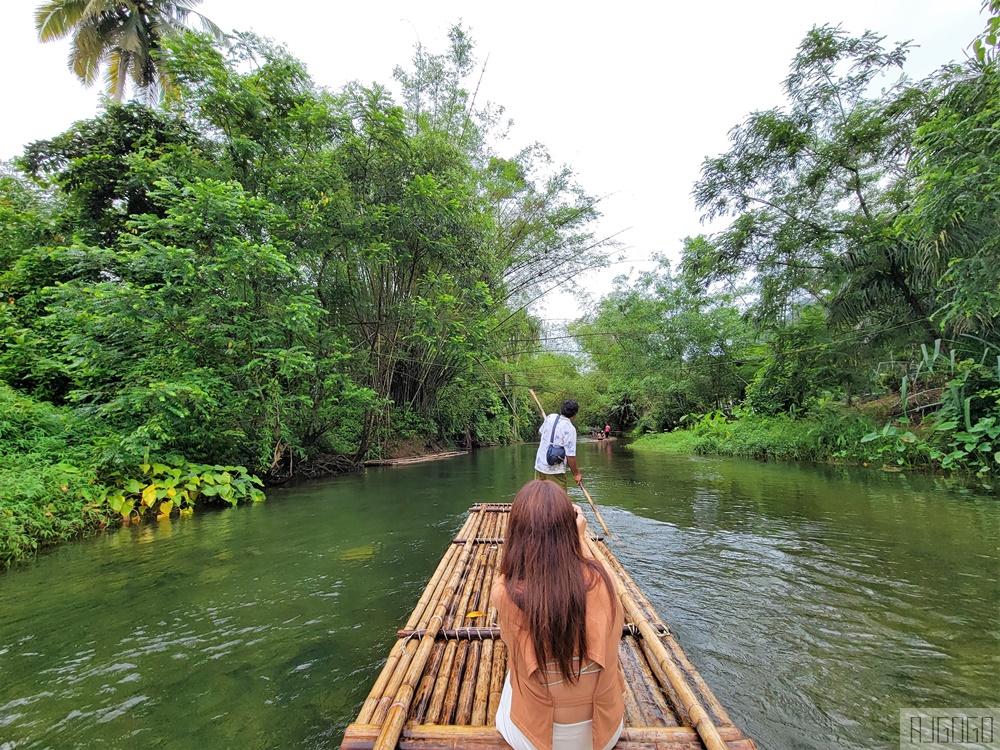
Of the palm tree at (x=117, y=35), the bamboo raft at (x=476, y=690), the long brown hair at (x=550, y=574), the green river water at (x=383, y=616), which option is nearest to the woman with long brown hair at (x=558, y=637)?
the long brown hair at (x=550, y=574)

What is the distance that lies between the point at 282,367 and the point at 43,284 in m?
4.54

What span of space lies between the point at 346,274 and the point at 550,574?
965 cm

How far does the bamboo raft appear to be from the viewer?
133 centimetres

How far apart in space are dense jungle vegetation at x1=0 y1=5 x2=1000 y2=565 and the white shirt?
14.5 ft

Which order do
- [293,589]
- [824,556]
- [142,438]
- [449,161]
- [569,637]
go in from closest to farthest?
[569,637], [293,589], [824,556], [142,438], [449,161]

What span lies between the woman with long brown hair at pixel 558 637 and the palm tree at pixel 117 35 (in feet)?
53.7

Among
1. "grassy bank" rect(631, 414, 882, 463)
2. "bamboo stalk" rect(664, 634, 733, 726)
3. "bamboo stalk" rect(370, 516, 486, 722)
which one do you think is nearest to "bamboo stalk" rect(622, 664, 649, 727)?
"bamboo stalk" rect(664, 634, 733, 726)

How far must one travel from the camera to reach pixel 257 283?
684cm

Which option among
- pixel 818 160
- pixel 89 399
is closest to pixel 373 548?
pixel 89 399

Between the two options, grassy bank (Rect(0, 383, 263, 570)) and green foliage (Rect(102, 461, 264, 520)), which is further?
green foliage (Rect(102, 461, 264, 520))

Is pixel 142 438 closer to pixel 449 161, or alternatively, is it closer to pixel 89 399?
pixel 89 399

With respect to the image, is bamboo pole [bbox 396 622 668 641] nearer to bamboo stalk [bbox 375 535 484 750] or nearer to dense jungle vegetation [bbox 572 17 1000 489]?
bamboo stalk [bbox 375 535 484 750]

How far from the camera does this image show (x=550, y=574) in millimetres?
1162

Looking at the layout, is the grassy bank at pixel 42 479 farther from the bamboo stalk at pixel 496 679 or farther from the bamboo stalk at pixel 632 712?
the bamboo stalk at pixel 632 712
